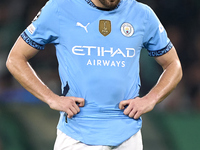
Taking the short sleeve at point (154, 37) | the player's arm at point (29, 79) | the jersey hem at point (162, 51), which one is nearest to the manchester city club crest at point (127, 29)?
the short sleeve at point (154, 37)

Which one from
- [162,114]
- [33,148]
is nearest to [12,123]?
[33,148]

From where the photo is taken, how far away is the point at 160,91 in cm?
281

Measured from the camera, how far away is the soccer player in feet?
8.57

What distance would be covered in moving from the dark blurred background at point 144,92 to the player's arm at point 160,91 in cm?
222

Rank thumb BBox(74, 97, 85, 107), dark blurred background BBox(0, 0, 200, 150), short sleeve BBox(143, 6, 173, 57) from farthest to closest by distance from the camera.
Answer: dark blurred background BBox(0, 0, 200, 150)
short sleeve BBox(143, 6, 173, 57)
thumb BBox(74, 97, 85, 107)

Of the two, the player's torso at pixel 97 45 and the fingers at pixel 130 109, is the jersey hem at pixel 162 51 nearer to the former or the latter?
the player's torso at pixel 97 45

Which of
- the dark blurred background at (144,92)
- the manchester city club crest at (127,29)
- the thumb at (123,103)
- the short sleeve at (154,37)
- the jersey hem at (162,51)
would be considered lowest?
the dark blurred background at (144,92)

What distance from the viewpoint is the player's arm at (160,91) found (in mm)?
2670

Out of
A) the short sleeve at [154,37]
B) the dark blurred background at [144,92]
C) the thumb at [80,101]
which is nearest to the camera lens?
the thumb at [80,101]

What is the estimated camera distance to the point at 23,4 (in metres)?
6.64

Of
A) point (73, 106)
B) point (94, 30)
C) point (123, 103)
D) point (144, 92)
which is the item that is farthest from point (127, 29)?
point (144, 92)

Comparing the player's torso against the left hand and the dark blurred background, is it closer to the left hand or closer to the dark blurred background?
the left hand

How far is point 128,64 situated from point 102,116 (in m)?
0.35

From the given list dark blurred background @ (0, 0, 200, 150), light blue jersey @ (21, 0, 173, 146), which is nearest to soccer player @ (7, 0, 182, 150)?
light blue jersey @ (21, 0, 173, 146)
